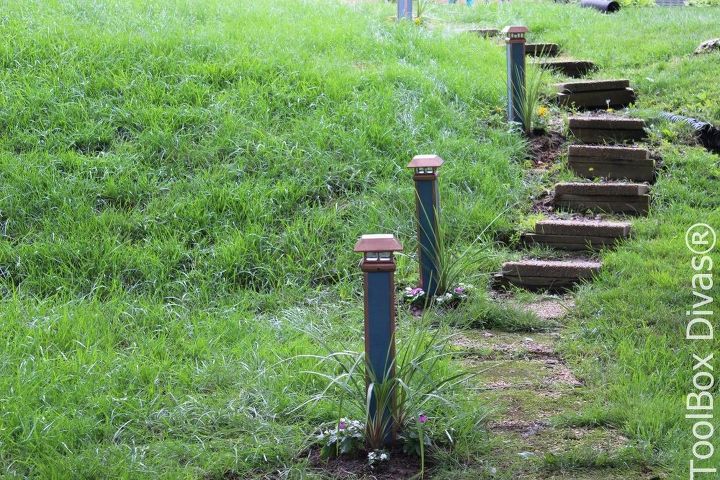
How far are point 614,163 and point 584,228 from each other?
4.06 feet

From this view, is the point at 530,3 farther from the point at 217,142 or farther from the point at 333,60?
the point at 217,142

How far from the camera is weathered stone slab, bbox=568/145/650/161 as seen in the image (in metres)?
7.34

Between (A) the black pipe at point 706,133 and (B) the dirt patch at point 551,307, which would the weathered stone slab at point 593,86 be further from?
(B) the dirt patch at point 551,307

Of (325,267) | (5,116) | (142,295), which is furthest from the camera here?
(5,116)

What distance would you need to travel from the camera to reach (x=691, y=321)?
4941 millimetres

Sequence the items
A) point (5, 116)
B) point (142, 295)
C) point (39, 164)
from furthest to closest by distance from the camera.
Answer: point (5, 116) → point (39, 164) → point (142, 295)

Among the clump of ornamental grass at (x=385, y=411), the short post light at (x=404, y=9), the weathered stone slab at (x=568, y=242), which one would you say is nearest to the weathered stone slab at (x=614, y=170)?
the weathered stone slab at (x=568, y=242)

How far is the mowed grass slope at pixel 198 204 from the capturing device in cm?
410

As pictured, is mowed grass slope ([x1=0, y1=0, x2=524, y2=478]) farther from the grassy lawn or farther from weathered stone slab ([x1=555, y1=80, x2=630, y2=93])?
weathered stone slab ([x1=555, y1=80, x2=630, y2=93])

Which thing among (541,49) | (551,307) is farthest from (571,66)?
(551,307)

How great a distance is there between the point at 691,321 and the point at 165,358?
119 inches

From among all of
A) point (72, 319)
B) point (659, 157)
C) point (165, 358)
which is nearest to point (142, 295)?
point (72, 319)

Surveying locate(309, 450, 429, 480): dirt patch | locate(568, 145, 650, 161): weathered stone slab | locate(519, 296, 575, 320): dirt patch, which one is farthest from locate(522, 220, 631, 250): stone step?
locate(309, 450, 429, 480): dirt patch

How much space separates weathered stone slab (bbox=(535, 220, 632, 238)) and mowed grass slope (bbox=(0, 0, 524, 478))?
0.39 meters
